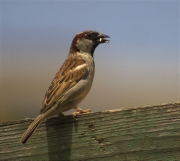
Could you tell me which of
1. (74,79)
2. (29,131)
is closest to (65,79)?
(74,79)

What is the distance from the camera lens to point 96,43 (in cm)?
354

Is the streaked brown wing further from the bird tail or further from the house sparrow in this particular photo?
the bird tail

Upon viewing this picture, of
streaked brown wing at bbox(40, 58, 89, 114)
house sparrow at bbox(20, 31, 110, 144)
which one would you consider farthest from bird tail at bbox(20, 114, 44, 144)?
streaked brown wing at bbox(40, 58, 89, 114)

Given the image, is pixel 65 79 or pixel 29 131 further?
pixel 65 79

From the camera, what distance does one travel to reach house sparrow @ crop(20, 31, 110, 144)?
2.62 meters

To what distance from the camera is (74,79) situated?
296 centimetres

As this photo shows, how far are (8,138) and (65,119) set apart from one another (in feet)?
1.11

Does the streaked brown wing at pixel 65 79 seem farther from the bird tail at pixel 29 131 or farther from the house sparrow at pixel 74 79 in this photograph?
the bird tail at pixel 29 131

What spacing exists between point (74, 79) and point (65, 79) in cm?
7

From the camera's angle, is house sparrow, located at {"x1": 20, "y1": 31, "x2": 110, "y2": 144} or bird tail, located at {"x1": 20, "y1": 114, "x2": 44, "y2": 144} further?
house sparrow, located at {"x1": 20, "y1": 31, "x2": 110, "y2": 144}

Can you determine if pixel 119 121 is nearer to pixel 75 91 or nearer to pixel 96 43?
pixel 75 91

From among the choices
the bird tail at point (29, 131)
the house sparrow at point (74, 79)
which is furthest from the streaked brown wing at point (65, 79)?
the bird tail at point (29, 131)

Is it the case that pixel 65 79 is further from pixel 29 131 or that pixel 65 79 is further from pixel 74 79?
pixel 29 131

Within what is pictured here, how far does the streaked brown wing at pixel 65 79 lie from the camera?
264cm
